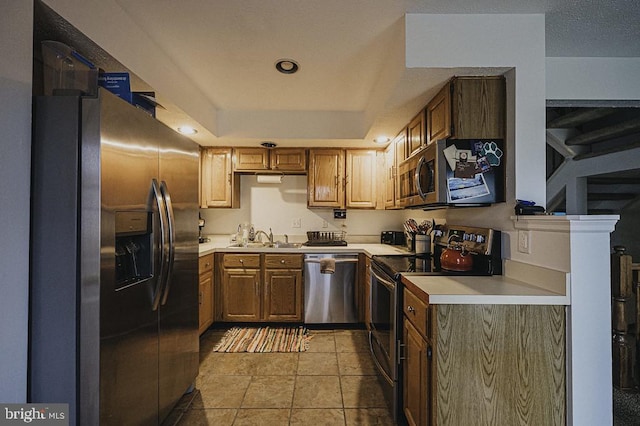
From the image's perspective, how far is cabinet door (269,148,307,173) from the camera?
12.5 feet

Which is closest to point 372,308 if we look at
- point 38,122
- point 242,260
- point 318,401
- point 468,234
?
point 318,401

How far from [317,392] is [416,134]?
2102 millimetres

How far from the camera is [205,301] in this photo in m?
3.20

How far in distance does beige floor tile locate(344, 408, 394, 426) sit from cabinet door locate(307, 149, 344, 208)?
228cm

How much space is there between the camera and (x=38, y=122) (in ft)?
4.11

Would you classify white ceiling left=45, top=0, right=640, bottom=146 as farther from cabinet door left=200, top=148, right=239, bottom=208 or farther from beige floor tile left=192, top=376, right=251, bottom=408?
beige floor tile left=192, top=376, right=251, bottom=408

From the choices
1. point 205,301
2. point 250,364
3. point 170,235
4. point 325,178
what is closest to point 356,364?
point 250,364

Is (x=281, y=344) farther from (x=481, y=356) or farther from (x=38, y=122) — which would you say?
(x=38, y=122)

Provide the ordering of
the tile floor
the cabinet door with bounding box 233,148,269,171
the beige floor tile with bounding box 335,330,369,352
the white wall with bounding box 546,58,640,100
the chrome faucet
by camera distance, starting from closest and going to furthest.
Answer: the tile floor → the white wall with bounding box 546,58,640,100 → the beige floor tile with bounding box 335,330,369,352 → the cabinet door with bounding box 233,148,269,171 → the chrome faucet

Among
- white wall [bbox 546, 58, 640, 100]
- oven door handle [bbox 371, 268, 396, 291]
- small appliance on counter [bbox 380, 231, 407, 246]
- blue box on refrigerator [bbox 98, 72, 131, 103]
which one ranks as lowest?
oven door handle [bbox 371, 268, 396, 291]

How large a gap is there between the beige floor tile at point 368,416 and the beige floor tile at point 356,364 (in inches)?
17.6

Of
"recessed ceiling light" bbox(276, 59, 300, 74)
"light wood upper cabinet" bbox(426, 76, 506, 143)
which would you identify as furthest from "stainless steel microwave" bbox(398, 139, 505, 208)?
"recessed ceiling light" bbox(276, 59, 300, 74)

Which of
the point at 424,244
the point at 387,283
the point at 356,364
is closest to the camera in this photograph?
the point at 387,283

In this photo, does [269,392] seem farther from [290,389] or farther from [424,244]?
[424,244]
